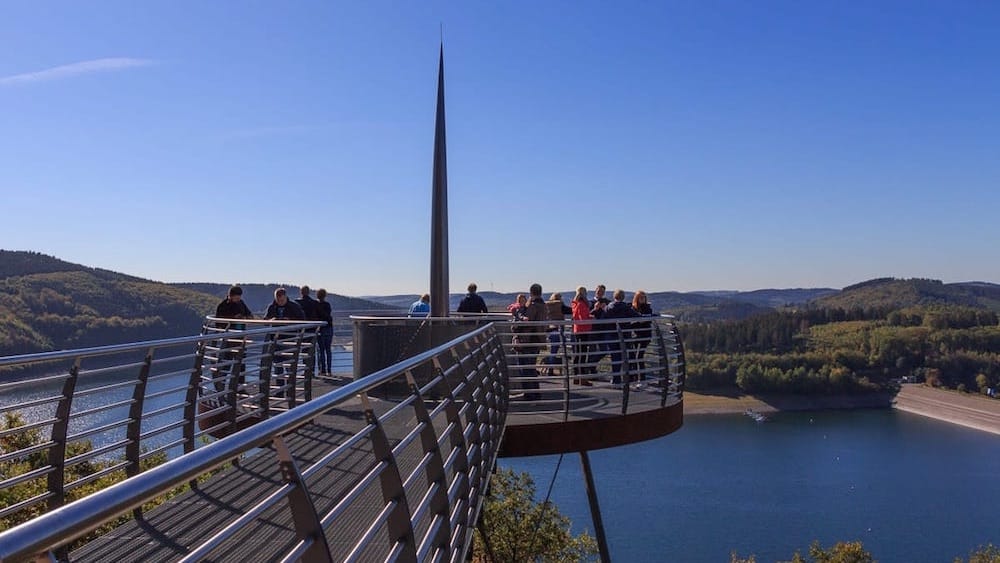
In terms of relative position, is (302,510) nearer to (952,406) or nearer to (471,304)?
(471,304)

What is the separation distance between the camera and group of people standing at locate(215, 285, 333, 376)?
10375 mm

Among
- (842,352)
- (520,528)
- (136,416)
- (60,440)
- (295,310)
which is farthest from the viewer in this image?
Result: (842,352)

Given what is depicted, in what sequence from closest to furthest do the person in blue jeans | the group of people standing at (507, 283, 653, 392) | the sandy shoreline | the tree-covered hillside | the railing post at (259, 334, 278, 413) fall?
the railing post at (259, 334, 278, 413)
the group of people standing at (507, 283, 653, 392)
the person in blue jeans
the sandy shoreline
the tree-covered hillside

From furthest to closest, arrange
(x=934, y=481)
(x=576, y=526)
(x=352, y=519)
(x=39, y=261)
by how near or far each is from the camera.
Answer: (x=934, y=481) → (x=39, y=261) → (x=576, y=526) → (x=352, y=519)

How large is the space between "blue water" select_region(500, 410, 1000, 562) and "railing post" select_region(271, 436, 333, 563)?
50.7 metres

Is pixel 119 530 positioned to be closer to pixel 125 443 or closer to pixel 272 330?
pixel 125 443

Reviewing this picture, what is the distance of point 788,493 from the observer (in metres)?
65.7

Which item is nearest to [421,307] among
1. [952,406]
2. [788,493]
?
[788,493]

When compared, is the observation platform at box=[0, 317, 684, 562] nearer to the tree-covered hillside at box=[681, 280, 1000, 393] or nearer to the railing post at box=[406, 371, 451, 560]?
the railing post at box=[406, 371, 451, 560]

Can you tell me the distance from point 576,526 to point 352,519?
53.0 m

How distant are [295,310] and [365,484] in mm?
9514

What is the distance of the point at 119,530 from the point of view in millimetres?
3980

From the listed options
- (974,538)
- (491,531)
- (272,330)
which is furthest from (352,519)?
(974,538)

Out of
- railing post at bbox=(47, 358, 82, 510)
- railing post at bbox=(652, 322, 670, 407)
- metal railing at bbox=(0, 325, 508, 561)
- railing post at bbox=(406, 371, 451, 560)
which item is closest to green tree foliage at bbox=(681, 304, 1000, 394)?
railing post at bbox=(652, 322, 670, 407)
